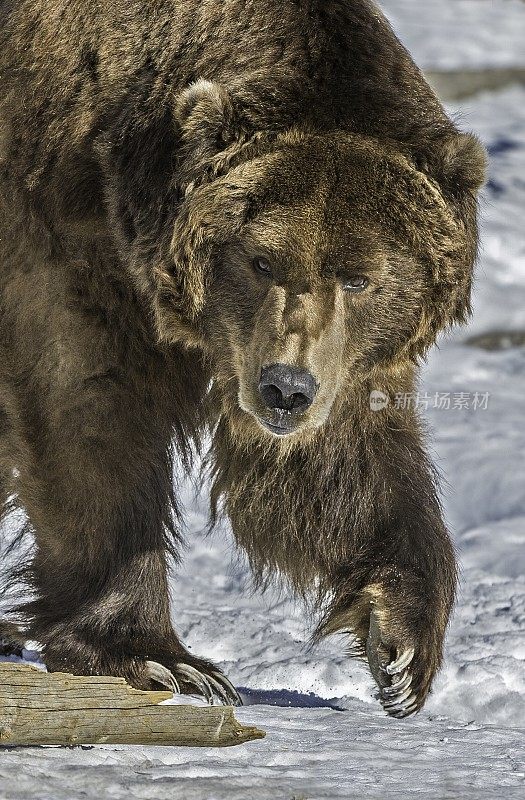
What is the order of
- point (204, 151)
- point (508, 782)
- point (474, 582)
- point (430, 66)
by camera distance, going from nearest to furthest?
point (508, 782) → point (204, 151) → point (474, 582) → point (430, 66)

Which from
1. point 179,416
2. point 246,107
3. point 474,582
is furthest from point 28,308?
point 474,582

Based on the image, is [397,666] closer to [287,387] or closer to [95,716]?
[287,387]

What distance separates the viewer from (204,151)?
3.96m

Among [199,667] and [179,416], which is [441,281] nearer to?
[179,416]

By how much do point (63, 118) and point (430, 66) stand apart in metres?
8.63

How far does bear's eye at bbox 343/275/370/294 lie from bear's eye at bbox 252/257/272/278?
244mm

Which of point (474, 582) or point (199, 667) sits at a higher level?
point (199, 667)

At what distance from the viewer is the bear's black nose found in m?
3.82

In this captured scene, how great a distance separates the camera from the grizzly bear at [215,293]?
13.0 ft

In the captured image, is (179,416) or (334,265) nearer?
(334,265)

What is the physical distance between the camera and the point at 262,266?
4.04 m

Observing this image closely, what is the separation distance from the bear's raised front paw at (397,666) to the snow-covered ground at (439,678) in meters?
0.09

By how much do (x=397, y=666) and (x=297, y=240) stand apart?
154 centimetres

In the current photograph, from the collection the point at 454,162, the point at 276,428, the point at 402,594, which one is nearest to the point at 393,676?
the point at 402,594
